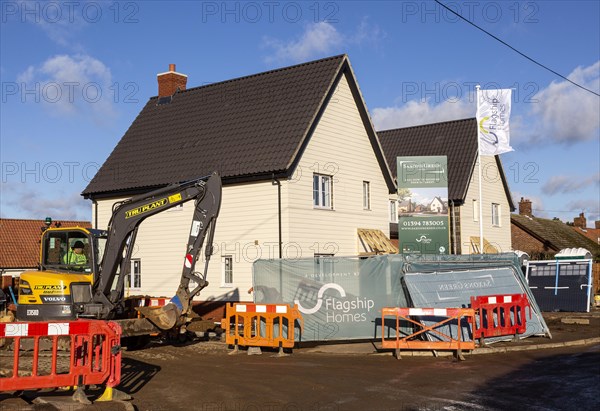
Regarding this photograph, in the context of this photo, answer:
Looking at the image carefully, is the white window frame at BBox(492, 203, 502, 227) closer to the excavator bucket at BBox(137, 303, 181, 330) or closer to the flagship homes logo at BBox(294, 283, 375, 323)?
the flagship homes logo at BBox(294, 283, 375, 323)

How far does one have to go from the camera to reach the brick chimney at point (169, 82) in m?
32.0

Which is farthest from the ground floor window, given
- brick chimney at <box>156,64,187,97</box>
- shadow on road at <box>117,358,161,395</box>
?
brick chimney at <box>156,64,187,97</box>

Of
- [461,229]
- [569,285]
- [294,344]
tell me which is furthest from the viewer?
[461,229]

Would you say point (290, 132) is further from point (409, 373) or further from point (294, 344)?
point (409, 373)

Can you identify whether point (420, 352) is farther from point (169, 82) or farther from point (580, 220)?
point (580, 220)

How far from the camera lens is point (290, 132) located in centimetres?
2445

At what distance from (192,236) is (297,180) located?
8.15 metres

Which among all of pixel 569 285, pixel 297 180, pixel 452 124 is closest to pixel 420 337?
pixel 297 180

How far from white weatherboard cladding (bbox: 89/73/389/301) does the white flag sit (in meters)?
4.96

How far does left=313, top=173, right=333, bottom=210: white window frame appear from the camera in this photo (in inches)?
983

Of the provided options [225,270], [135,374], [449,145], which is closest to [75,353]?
[135,374]

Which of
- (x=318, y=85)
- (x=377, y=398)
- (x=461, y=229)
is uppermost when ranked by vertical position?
(x=318, y=85)

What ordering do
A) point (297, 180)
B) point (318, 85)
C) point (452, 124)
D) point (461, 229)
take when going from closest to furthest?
point (297, 180) → point (318, 85) → point (461, 229) → point (452, 124)

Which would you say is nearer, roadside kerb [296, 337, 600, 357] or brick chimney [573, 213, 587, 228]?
roadside kerb [296, 337, 600, 357]
